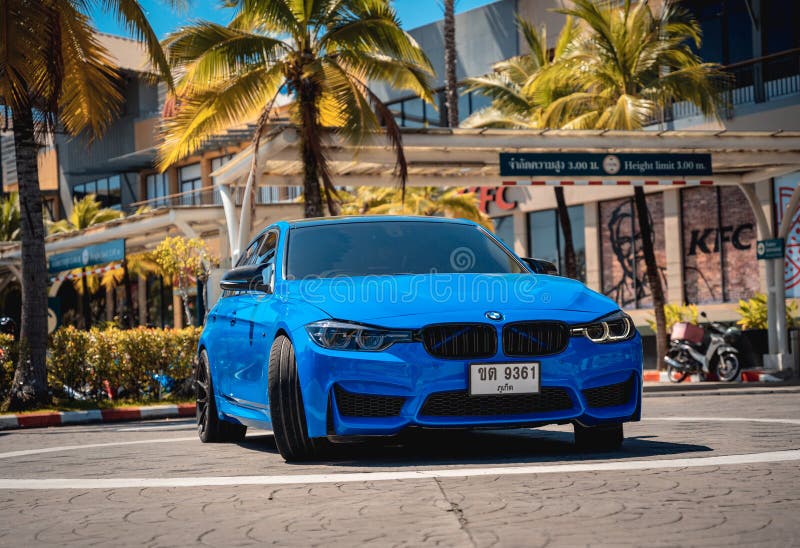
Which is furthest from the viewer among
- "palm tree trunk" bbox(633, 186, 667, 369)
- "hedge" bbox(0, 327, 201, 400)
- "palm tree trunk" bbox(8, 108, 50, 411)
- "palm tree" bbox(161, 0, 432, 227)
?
"palm tree trunk" bbox(633, 186, 667, 369)

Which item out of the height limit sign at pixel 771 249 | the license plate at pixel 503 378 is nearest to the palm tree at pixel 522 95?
the height limit sign at pixel 771 249

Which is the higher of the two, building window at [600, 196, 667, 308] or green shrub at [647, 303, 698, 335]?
building window at [600, 196, 667, 308]

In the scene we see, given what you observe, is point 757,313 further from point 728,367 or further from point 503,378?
point 503,378

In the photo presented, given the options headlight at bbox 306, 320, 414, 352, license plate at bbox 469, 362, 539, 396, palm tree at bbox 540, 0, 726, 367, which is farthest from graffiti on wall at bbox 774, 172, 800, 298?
headlight at bbox 306, 320, 414, 352

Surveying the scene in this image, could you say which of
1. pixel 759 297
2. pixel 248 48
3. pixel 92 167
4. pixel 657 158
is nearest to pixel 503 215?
pixel 759 297

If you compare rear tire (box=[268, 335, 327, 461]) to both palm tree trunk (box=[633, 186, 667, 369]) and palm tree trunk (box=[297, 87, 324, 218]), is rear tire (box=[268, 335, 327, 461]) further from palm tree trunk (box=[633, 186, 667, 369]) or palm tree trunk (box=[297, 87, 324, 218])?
palm tree trunk (box=[633, 186, 667, 369])

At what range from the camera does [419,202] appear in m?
32.6

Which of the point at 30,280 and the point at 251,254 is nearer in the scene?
the point at 251,254

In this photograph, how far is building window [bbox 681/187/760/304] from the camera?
96.0 feet

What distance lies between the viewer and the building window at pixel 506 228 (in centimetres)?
3709

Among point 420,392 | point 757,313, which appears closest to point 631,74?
point 757,313

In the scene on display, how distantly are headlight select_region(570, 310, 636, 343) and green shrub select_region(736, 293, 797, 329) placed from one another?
1980 centimetres

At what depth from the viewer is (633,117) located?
24.9m

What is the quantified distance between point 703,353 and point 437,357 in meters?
18.1
